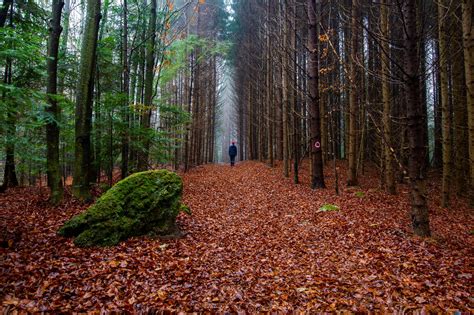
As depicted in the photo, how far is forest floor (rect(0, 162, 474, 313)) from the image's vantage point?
337 cm

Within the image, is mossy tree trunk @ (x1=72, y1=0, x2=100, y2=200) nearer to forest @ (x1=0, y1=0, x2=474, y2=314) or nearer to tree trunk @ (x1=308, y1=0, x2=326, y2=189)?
forest @ (x1=0, y1=0, x2=474, y2=314)

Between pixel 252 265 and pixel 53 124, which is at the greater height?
pixel 53 124

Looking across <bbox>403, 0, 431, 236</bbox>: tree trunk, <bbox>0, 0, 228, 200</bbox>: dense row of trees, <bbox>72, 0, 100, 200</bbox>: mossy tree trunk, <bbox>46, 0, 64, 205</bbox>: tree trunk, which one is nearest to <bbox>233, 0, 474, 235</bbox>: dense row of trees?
<bbox>403, 0, 431, 236</bbox>: tree trunk

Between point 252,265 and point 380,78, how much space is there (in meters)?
4.85

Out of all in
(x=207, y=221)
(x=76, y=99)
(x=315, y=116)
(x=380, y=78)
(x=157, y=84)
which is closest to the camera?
(x=380, y=78)

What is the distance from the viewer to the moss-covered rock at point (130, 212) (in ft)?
16.9

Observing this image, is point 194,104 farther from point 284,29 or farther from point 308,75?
point 308,75

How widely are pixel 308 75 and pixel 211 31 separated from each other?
14258 millimetres

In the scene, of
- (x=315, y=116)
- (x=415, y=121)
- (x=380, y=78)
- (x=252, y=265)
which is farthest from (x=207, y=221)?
(x=315, y=116)

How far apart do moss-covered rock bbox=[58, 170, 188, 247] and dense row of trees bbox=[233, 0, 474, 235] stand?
15.5ft

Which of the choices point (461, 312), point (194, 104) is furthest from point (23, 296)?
point (194, 104)

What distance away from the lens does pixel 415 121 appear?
5102 millimetres

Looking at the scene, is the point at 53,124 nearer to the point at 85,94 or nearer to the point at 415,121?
the point at 85,94

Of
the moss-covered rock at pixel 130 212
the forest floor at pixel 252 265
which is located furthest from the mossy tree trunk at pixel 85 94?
the moss-covered rock at pixel 130 212
